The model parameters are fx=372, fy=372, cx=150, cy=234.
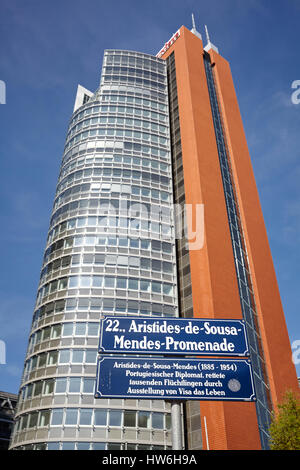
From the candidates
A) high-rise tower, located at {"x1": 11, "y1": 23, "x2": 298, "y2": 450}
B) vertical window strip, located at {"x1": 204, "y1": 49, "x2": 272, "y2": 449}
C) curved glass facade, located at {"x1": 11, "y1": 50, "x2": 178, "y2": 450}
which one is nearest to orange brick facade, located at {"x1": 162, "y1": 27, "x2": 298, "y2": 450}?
high-rise tower, located at {"x1": 11, "y1": 23, "x2": 298, "y2": 450}

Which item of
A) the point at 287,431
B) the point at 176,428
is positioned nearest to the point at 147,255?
the point at 287,431

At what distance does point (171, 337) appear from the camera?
8.38 m

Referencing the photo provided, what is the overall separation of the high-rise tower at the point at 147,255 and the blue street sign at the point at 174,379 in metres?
20.4

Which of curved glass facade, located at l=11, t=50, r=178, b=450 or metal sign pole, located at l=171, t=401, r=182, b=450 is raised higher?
curved glass facade, located at l=11, t=50, r=178, b=450

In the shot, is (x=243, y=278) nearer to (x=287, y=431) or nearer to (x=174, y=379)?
(x=287, y=431)

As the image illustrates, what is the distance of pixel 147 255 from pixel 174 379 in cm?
2854

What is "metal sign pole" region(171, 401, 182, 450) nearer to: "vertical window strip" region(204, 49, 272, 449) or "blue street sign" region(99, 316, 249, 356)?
"blue street sign" region(99, 316, 249, 356)

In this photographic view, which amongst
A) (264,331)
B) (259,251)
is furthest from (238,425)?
(259,251)

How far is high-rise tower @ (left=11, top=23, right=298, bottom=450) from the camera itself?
27.4 m

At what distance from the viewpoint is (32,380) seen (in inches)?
1195

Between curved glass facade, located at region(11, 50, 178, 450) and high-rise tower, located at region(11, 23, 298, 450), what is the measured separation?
118 millimetres

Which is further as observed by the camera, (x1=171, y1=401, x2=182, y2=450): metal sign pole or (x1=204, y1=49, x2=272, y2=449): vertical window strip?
(x1=204, y1=49, x2=272, y2=449): vertical window strip

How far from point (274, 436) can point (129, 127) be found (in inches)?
1391
